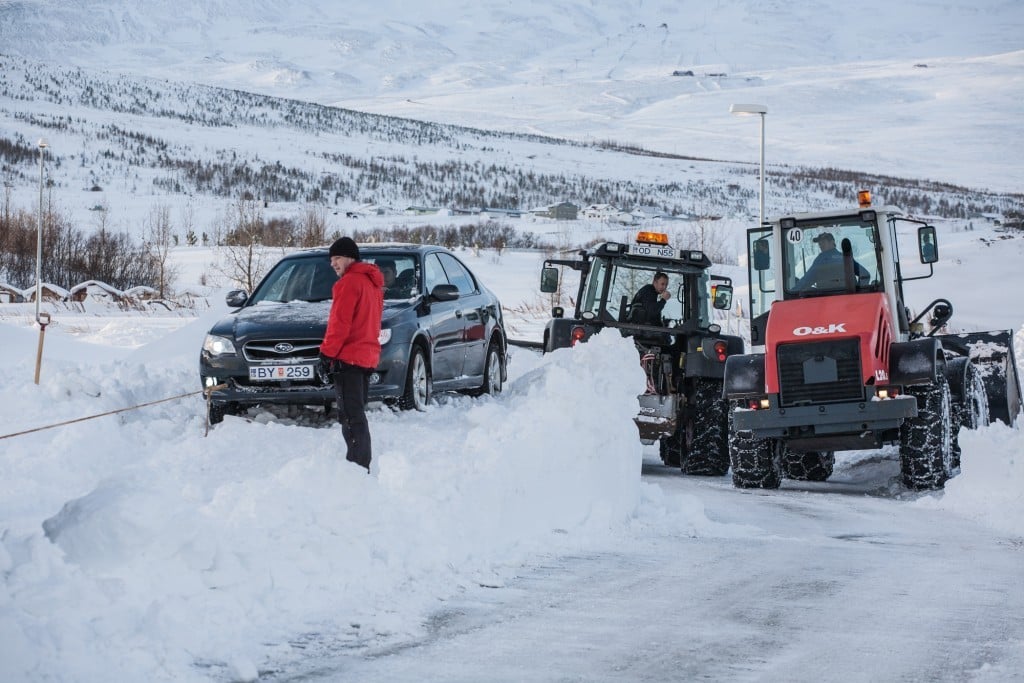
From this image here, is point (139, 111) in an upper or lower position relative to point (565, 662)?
upper

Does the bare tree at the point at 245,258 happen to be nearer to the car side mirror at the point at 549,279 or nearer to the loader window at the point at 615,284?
the loader window at the point at 615,284

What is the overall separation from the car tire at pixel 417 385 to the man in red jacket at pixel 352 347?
110 inches

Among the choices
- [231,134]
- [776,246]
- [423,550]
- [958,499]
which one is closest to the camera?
[423,550]

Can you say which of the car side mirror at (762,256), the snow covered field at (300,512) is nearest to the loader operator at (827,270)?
the car side mirror at (762,256)

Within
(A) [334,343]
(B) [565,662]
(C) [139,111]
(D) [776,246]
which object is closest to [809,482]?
(D) [776,246]

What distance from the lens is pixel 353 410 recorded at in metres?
9.13

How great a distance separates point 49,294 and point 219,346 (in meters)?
25.5

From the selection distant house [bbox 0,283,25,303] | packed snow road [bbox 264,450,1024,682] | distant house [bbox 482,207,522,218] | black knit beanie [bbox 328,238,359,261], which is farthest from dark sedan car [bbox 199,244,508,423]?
distant house [bbox 482,207,522,218]

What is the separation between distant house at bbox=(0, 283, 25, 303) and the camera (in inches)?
1393

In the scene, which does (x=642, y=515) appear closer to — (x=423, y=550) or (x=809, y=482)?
(x=423, y=550)

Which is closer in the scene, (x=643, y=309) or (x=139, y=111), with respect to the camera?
(x=643, y=309)

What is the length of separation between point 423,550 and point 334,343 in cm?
249

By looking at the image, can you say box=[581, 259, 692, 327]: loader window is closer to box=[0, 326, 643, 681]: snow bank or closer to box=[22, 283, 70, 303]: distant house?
box=[0, 326, 643, 681]: snow bank

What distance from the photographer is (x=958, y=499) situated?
1065cm
